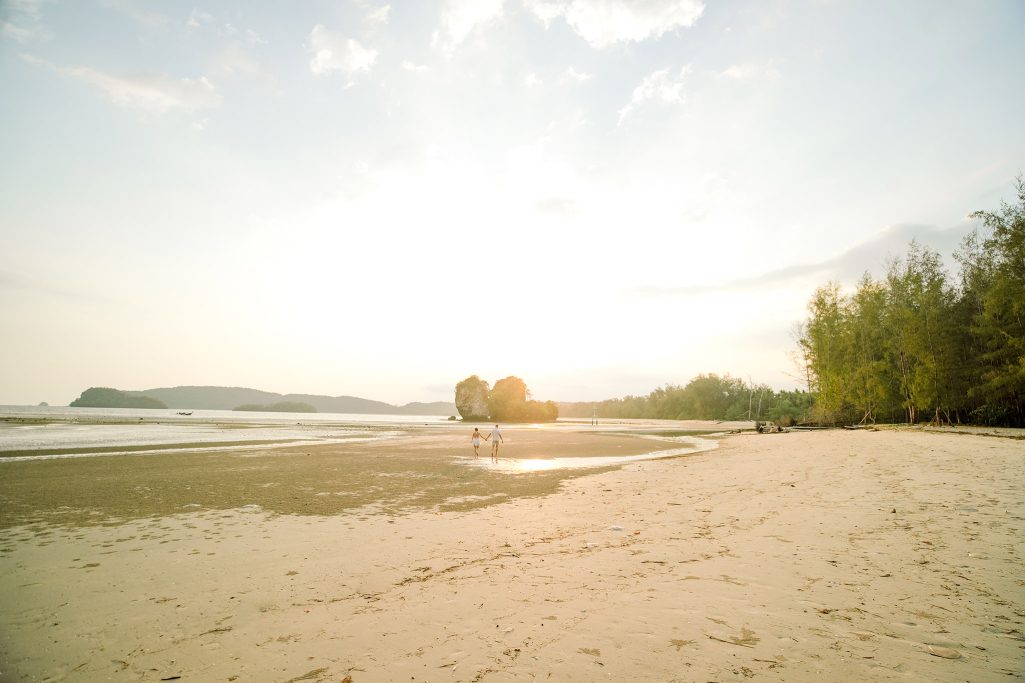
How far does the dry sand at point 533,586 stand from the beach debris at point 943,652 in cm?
2

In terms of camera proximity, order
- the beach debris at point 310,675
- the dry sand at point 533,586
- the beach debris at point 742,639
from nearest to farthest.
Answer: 1. the beach debris at point 310,675
2. the dry sand at point 533,586
3. the beach debris at point 742,639

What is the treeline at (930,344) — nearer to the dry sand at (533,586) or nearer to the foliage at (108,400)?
the dry sand at (533,586)

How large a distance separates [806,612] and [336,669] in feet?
16.5

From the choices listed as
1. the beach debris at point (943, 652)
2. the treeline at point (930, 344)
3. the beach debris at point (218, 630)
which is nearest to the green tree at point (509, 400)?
the treeline at point (930, 344)

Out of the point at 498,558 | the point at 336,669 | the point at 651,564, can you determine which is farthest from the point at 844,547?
the point at 336,669

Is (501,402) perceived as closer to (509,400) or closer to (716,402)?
(509,400)

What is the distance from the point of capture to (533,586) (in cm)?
583

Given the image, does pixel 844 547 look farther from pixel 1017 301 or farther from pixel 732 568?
pixel 1017 301

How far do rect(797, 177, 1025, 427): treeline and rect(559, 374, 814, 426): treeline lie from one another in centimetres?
3331

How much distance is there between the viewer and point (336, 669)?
154 inches

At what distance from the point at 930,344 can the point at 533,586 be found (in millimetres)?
38495

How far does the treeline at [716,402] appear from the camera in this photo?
80037mm

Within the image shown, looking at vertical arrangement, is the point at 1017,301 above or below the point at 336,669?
above

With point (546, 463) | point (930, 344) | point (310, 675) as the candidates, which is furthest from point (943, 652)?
point (930, 344)
